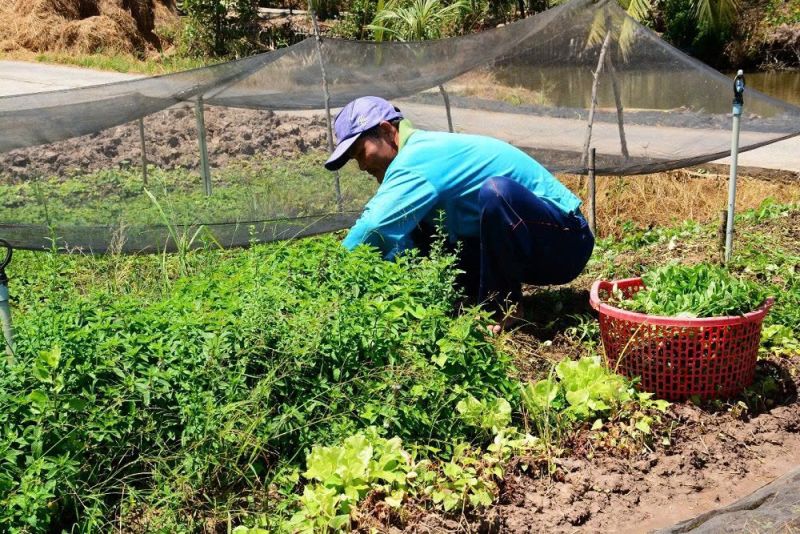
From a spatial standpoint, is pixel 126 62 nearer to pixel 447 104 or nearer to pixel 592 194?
pixel 447 104

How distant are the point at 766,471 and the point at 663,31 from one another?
2033 cm

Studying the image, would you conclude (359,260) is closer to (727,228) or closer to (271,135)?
(727,228)

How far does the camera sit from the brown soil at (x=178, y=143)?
19.4ft

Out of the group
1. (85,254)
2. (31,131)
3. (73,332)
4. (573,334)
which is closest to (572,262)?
(573,334)

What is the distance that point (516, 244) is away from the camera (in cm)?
449

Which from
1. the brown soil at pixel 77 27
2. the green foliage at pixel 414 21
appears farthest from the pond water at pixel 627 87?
the brown soil at pixel 77 27

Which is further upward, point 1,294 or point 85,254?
point 1,294

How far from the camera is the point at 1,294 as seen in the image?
11.5ft

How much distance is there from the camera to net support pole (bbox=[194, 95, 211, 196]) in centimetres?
626

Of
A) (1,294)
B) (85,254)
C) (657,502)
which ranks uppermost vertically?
(1,294)

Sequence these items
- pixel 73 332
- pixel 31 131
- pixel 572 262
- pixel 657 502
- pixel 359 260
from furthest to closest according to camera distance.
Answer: pixel 31 131, pixel 572 262, pixel 359 260, pixel 657 502, pixel 73 332

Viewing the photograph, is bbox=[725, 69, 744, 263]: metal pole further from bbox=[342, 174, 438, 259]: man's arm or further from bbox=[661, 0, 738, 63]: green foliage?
bbox=[661, 0, 738, 63]: green foliage

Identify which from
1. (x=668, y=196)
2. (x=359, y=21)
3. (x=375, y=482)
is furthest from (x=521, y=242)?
(x=359, y=21)

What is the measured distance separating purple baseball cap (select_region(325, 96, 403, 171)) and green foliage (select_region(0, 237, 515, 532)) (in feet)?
2.32
